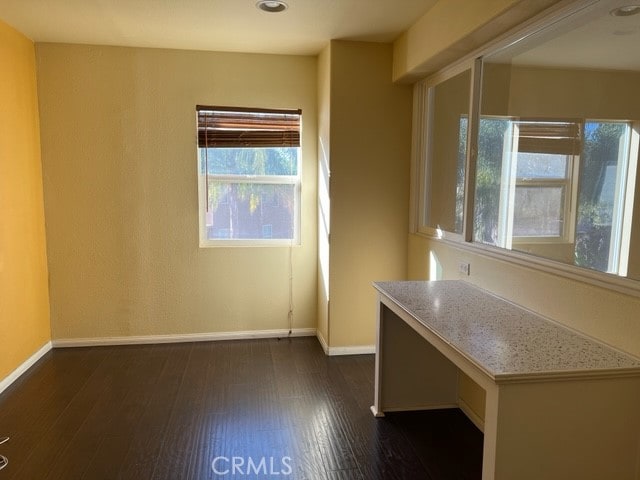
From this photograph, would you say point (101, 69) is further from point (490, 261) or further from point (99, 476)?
point (490, 261)

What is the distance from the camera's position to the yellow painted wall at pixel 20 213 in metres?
3.18

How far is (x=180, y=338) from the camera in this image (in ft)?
13.5

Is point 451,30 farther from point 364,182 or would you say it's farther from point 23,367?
point 23,367

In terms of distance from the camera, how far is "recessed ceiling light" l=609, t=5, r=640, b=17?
1.80m

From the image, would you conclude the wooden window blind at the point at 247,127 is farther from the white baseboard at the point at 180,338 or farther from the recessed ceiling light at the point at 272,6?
the white baseboard at the point at 180,338

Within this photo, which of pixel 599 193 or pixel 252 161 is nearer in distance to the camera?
pixel 599 193

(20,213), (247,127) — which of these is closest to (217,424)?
(20,213)

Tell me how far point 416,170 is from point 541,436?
2.50 metres

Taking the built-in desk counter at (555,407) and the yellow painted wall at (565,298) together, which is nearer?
the built-in desk counter at (555,407)

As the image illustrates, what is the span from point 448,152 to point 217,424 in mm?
2343

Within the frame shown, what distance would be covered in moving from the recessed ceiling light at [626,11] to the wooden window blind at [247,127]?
2.58 m

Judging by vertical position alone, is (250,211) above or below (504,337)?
above

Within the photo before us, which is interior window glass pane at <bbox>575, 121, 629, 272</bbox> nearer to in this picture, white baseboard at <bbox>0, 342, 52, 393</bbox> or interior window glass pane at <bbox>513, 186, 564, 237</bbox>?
interior window glass pane at <bbox>513, 186, 564, 237</bbox>

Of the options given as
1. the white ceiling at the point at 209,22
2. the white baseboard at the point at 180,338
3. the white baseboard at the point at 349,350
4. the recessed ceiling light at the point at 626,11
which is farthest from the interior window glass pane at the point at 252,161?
the recessed ceiling light at the point at 626,11
